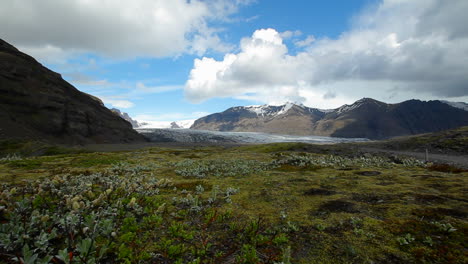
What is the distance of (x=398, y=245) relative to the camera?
568 centimetres

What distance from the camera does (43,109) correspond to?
134625 mm

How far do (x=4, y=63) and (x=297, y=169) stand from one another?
19129cm

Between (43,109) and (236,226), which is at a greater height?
(43,109)

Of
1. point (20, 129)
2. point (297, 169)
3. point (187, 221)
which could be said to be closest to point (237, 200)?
point (187, 221)

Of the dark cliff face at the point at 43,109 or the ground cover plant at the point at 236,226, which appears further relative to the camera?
the dark cliff face at the point at 43,109

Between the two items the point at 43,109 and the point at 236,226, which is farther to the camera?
the point at 43,109

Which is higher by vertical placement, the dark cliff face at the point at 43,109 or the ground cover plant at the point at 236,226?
the dark cliff face at the point at 43,109

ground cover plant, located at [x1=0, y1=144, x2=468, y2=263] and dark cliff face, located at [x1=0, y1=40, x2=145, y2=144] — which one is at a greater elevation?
dark cliff face, located at [x1=0, y1=40, x2=145, y2=144]

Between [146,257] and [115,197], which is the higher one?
[115,197]

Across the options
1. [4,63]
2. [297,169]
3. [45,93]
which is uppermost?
[4,63]

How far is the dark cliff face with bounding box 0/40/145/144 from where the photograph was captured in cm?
11887

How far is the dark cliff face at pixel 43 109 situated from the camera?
11887 centimetres

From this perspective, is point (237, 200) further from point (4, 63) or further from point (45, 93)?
point (4, 63)

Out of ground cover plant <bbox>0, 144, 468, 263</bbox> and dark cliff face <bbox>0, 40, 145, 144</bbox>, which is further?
dark cliff face <bbox>0, 40, 145, 144</bbox>
